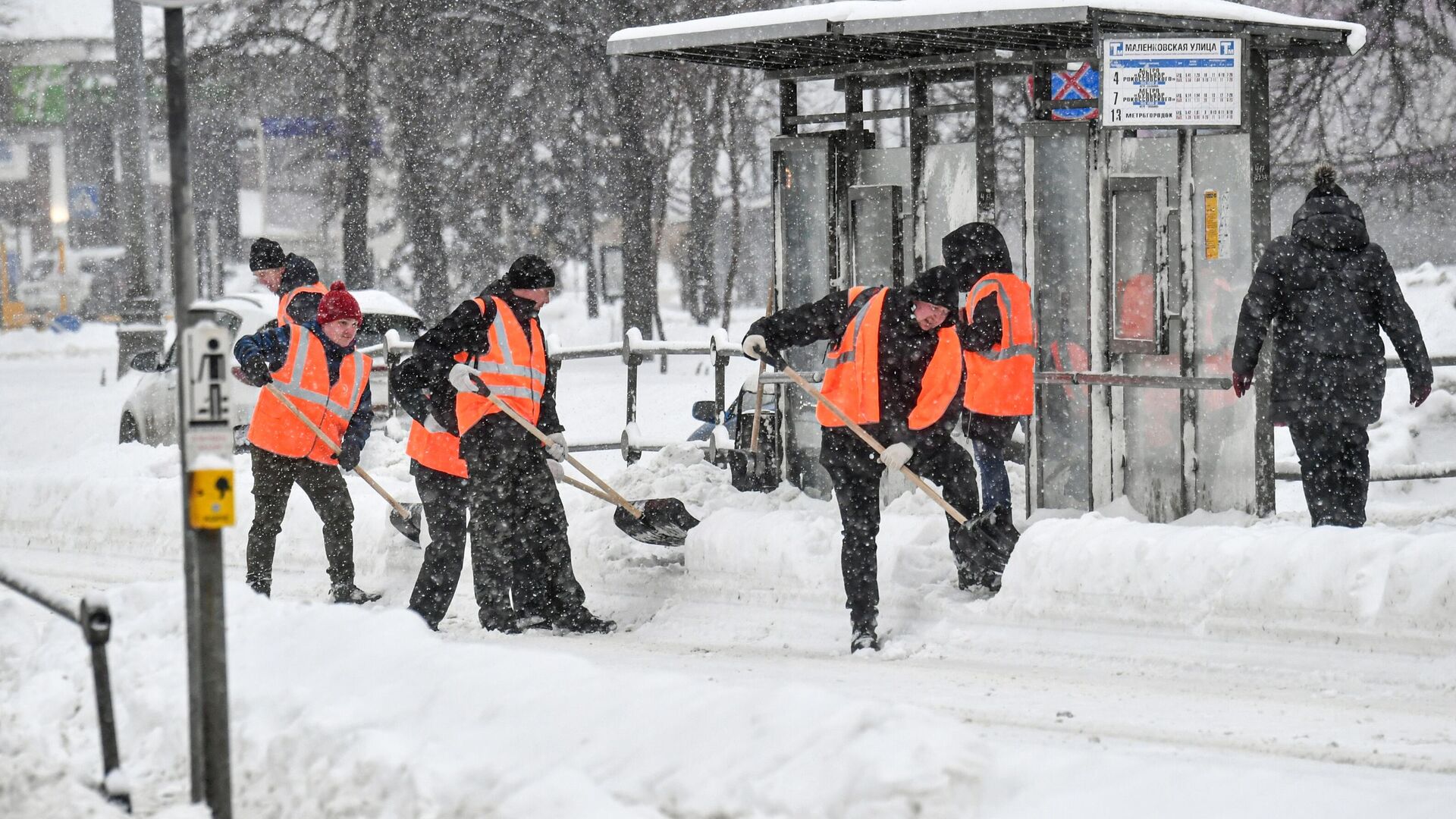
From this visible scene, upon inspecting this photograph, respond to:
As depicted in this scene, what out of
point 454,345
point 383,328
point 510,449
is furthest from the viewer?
point 383,328

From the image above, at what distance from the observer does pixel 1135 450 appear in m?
9.94

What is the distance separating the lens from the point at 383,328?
47.8ft

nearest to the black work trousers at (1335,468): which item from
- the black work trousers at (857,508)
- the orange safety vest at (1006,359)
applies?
the orange safety vest at (1006,359)

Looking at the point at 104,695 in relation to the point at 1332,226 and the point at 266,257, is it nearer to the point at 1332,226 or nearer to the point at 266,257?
the point at 266,257

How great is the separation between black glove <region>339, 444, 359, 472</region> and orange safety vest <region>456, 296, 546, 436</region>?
81 cm

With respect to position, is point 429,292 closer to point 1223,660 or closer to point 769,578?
point 769,578

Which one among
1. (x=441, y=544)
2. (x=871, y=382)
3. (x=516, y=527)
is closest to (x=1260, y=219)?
(x=871, y=382)

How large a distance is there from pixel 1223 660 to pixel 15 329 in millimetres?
42973

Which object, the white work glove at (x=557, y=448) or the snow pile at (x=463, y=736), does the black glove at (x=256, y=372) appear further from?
the snow pile at (x=463, y=736)

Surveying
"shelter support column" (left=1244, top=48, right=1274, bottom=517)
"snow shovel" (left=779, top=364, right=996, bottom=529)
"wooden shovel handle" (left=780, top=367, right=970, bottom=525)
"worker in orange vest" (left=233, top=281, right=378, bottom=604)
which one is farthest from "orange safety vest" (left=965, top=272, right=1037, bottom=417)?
"worker in orange vest" (left=233, top=281, right=378, bottom=604)

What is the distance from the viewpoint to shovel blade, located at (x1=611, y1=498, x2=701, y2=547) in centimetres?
963

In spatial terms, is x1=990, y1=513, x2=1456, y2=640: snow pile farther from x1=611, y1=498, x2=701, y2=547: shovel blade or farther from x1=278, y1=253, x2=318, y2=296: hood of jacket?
x1=278, y1=253, x2=318, y2=296: hood of jacket

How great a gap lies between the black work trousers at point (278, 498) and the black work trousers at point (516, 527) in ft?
2.91

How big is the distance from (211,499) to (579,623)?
159 inches
